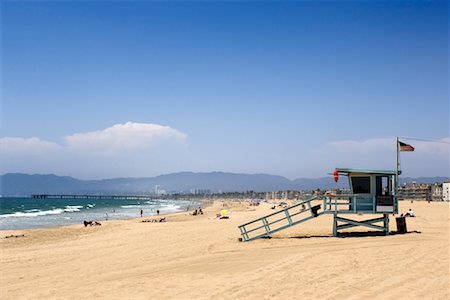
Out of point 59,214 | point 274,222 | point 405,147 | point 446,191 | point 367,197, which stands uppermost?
point 405,147

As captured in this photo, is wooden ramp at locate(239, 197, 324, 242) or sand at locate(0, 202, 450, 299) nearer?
sand at locate(0, 202, 450, 299)

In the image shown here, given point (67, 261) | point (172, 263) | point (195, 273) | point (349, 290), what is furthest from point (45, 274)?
point (349, 290)

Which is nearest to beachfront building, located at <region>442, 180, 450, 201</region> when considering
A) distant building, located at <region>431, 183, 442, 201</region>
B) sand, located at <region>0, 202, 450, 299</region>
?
distant building, located at <region>431, 183, 442, 201</region>

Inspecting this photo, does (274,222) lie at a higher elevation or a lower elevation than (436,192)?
higher

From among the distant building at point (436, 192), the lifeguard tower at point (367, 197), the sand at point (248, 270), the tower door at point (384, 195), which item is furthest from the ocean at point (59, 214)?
the distant building at point (436, 192)

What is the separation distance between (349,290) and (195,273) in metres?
4.58

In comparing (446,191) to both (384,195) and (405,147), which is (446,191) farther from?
(384,195)

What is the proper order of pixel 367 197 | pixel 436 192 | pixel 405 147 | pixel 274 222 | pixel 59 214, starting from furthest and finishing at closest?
1. pixel 436 192
2. pixel 59 214
3. pixel 405 147
4. pixel 274 222
5. pixel 367 197

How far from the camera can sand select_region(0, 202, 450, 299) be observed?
961 cm

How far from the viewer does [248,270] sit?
38.8ft

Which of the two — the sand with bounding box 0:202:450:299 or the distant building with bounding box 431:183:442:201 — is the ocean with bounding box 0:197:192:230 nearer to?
the sand with bounding box 0:202:450:299

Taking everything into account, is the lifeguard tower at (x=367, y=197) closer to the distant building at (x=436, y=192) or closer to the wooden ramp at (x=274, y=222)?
the wooden ramp at (x=274, y=222)

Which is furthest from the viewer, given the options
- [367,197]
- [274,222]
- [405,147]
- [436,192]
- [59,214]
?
[436,192]

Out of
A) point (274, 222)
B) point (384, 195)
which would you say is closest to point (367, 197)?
point (384, 195)
